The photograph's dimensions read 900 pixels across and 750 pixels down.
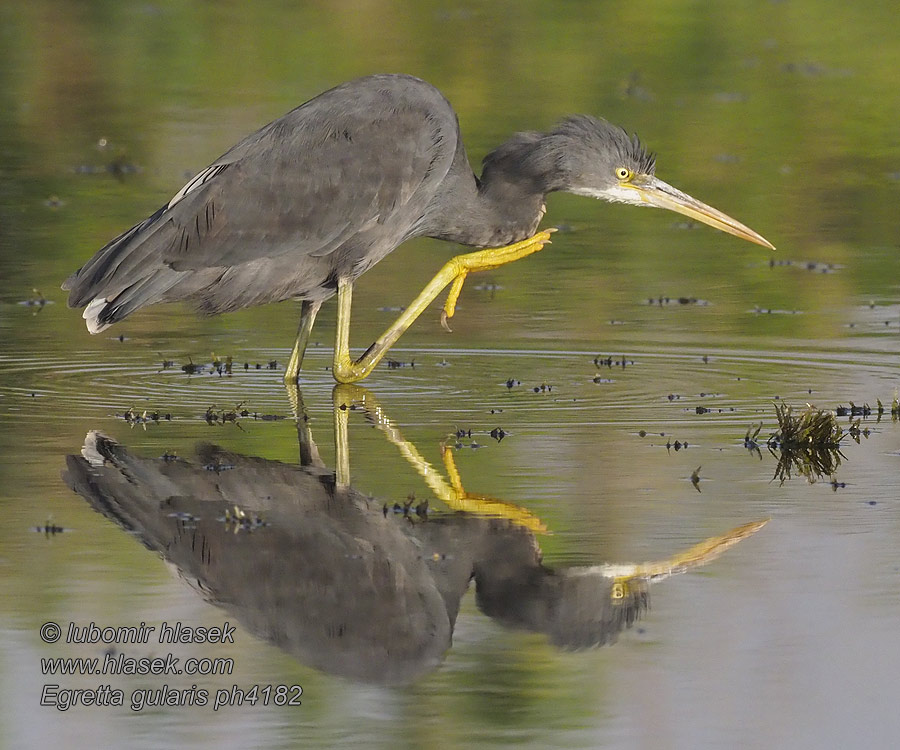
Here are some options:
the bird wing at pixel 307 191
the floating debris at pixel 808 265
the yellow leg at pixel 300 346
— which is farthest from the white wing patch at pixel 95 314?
the floating debris at pixel 808 265

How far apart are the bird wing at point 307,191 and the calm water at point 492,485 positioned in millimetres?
700

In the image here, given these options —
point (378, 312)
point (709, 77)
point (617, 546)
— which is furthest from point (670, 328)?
point (709, 77)

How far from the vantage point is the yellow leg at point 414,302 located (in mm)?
9430

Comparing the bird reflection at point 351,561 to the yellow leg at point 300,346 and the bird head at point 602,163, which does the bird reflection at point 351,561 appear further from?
the bird head at point 602,163

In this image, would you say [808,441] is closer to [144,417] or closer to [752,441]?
[752,441]

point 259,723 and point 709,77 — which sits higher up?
point 709,77

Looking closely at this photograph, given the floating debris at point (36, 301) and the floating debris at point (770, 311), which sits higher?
the floating debris at point (36, 301)

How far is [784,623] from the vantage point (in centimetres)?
589

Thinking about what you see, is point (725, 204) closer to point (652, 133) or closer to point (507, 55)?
point (652, 133)

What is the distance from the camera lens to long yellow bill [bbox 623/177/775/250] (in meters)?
9.89

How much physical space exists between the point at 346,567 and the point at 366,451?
1.65 metres

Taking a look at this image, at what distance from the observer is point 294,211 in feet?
30.0

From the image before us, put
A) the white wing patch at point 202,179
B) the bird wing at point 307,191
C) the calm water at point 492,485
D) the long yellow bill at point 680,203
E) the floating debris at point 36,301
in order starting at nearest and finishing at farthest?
1. the calm water at point 492,485
2. the bird wing at point 307,191
3. the white wing patch at point 202,179
4. the long yellow bill at point 680,203
5. the floating debris at point 36,301

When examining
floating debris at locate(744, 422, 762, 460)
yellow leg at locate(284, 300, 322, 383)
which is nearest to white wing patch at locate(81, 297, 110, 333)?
yellow leg at locate(284, 300, 322, 383)
